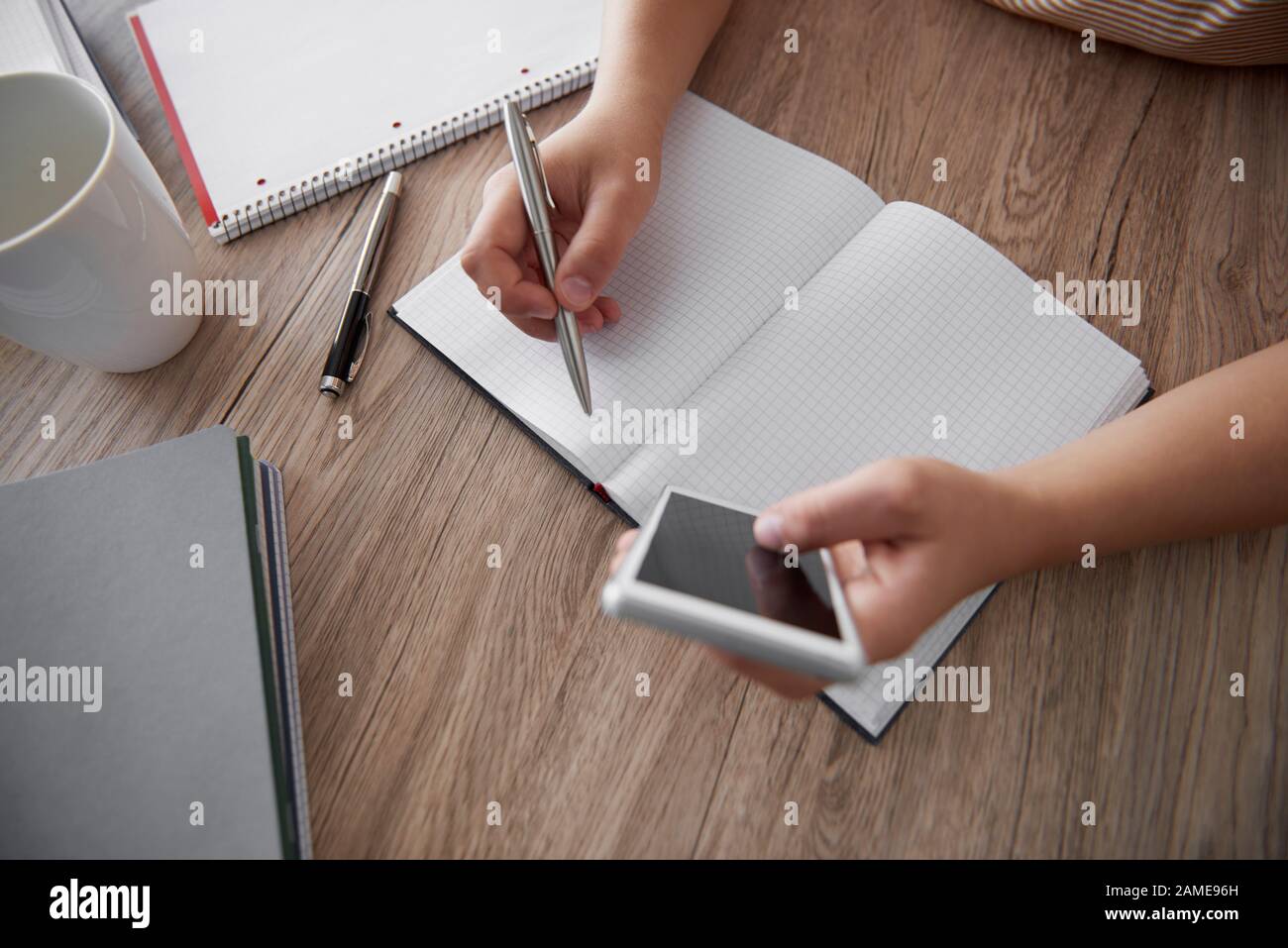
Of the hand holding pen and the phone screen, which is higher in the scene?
the hand holding pen

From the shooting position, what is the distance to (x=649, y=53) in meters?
0.75

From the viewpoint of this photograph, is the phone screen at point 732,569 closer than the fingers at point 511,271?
Yes

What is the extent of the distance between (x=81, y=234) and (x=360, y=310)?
0.69 ft

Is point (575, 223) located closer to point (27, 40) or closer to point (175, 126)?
point (175, 126)

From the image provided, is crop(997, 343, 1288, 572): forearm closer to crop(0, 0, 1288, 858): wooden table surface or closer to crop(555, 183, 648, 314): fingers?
crop(0, 0, 1288, 858): wooden table surface

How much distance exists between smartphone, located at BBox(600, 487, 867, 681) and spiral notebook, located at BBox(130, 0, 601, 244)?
52cm

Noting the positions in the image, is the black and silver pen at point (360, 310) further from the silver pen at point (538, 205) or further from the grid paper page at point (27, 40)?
the grid paper page at point (27, 40)

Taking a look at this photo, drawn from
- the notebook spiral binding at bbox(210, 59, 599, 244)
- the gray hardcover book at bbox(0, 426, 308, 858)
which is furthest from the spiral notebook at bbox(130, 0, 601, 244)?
the gray hardcover book at bbox(0, 426, 308, 858)

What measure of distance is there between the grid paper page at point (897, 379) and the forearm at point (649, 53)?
24 cm

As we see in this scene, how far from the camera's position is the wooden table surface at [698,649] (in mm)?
542

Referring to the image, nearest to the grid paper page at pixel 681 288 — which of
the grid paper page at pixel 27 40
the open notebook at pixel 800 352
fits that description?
the open notebook at pixel 800 352

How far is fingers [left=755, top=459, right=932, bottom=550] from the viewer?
48 cm
